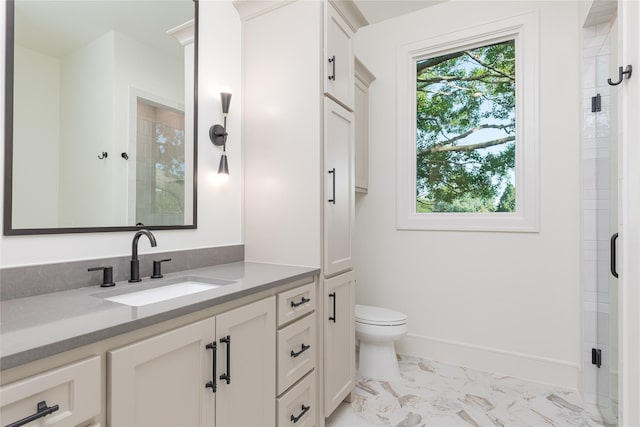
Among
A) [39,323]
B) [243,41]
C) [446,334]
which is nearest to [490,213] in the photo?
[446,334]

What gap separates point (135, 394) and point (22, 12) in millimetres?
1313

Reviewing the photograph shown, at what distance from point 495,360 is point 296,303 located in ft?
5.80

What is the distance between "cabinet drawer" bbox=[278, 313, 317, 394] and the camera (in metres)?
1.40

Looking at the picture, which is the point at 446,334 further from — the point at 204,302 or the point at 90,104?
the point at 90,104

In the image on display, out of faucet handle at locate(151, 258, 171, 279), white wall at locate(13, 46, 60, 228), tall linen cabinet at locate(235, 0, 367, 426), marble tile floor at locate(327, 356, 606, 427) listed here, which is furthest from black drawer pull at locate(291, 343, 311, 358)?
white wall at locate(13, 46, 60, 228)

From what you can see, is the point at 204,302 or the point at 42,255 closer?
the point at 204,302

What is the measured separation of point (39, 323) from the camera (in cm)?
82

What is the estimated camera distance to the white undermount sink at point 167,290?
1242 millimetres

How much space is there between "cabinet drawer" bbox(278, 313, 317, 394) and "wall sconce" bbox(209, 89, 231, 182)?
88cm

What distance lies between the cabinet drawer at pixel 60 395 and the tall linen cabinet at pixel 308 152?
42.0 inches

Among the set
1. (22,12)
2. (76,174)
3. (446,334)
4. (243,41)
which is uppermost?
(243,41)

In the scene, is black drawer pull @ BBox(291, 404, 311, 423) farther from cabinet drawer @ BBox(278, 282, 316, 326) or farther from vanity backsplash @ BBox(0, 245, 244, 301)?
A: vanity backsplash @ BBox(0, 245, 244, 301)

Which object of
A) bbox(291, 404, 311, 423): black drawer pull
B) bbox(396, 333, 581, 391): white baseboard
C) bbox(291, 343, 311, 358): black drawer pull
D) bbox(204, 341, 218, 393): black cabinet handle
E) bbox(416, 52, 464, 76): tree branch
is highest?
bbox(416, 52, 464, 76): tree branch

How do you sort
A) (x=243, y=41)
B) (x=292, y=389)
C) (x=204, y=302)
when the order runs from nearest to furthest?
(x=204, y=302) < (x=292, y=389) < (x=243, y=41)
